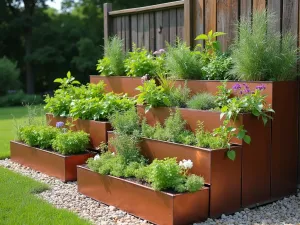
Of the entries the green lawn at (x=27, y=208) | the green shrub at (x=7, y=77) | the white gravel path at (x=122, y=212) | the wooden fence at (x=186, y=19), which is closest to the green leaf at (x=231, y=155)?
the white gravel path at (x=122, y=212)

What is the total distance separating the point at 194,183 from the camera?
12.6ft

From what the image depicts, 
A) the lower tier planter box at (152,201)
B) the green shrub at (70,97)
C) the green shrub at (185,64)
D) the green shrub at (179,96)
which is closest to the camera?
the lower tier planter box at (152,201)

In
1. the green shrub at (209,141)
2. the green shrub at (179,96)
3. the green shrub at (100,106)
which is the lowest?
the green shrub at (209,141)

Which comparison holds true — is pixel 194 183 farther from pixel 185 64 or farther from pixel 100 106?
pixel 100 106

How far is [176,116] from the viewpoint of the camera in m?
4.65

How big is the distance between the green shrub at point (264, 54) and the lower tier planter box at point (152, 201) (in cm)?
145

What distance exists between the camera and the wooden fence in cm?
494

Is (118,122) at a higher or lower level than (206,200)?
higher

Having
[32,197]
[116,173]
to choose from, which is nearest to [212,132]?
[116,173]

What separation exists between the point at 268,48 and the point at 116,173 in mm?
→ 1995

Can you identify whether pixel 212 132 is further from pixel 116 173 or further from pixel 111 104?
pixel 111 104

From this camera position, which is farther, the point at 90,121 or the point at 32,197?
the point at 90,121

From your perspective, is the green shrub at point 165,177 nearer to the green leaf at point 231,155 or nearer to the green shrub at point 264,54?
the green leaf at point 231,155

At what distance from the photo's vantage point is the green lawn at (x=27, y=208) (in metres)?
3.86
